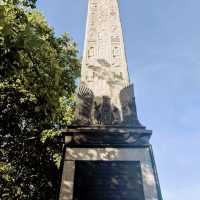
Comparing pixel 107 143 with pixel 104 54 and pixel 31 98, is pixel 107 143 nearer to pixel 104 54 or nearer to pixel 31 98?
pixel 104 54

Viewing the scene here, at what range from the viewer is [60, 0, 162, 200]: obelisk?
18.0 ft

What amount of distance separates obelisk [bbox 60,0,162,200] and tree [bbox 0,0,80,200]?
2366 millimetres

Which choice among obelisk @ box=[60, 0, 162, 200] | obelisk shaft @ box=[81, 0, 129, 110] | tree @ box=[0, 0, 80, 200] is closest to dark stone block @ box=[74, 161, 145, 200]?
obelisk @ box=[60, 0, 162, 200]

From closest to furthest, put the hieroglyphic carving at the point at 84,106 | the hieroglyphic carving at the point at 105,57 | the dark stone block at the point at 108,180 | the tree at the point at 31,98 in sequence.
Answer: the dark stone block at the point at 108,180
the hieroglyphic carving at the point at 84,106
the hieroglyphic carving at the point at 105,57
the tree at the point at 31,98

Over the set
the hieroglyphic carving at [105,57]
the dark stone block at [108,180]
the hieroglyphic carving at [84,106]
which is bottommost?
the dark stone block at [108,180]

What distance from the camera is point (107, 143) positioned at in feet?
20.1

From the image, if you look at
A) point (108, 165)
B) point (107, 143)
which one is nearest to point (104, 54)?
point (107, 143)

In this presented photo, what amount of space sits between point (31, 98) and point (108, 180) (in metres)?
7.34

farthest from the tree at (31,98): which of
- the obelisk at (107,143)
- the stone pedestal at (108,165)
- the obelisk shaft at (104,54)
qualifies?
the stone pedestal at (108,165)

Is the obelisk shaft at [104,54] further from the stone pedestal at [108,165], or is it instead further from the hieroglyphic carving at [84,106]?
the stone pedestal at [108,165]

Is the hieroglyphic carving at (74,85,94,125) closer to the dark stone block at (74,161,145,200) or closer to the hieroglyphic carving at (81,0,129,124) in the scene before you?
the hieroglyphic carving at (81,0,129,124)

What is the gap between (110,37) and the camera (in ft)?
29.7

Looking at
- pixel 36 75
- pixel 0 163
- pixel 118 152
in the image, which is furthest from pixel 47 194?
pixel 118 152

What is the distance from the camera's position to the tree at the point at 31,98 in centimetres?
906
